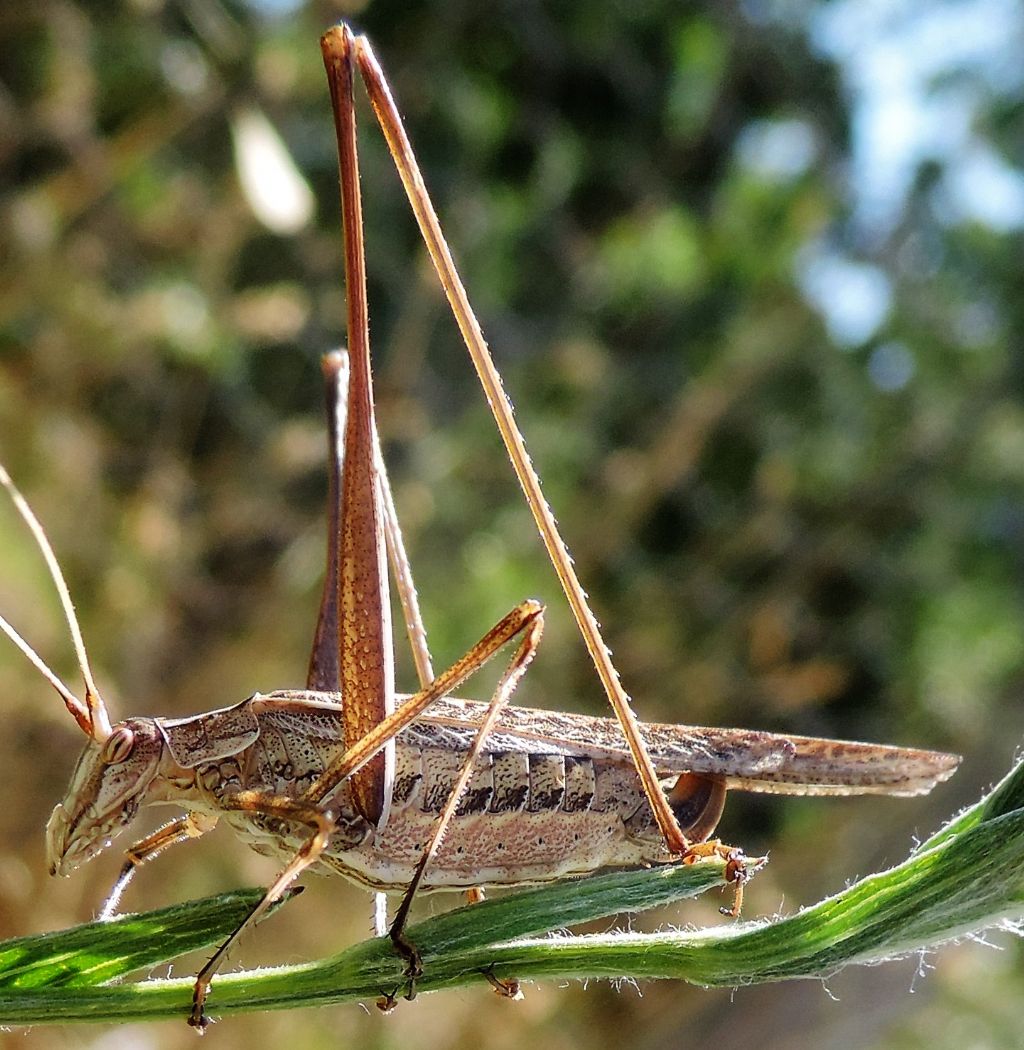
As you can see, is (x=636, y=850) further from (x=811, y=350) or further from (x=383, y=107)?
(x=811, y=350)

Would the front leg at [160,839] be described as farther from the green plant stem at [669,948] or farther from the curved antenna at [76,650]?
the green plant stem at [669,948]

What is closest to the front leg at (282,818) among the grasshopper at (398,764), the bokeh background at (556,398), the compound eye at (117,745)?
the grasshopper at (398,764)

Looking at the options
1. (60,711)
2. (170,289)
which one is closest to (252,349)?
(170,289)

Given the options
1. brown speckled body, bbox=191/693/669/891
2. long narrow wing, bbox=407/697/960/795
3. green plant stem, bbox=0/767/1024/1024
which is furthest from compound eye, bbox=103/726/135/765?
green plant stem, bbox=0/767/1024/1024

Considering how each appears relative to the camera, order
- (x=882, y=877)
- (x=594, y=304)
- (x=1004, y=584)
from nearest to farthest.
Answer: (x=882, y=877) < (x=594, y=304) < (x=1004, y=584)

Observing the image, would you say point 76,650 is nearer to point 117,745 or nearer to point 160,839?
point 117,745

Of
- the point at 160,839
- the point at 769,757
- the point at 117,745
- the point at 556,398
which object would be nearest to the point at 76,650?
the point at 117,745

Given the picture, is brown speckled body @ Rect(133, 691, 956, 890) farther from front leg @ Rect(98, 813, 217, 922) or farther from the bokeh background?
the bokeh background
